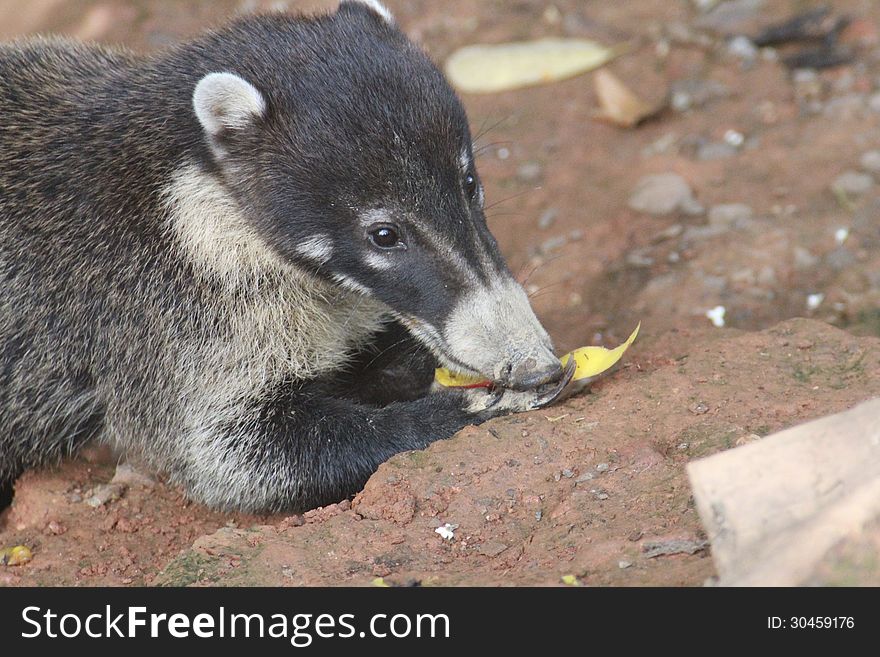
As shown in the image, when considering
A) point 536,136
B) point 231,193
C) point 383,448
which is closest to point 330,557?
point 383,448

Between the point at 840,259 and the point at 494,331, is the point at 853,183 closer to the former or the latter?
the point at 840,259

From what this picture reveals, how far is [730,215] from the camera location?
7.31 metres

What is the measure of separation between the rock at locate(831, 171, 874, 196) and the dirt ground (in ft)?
0.06

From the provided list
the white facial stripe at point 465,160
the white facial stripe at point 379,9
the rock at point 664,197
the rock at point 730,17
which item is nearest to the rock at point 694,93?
the rock at point 730,17

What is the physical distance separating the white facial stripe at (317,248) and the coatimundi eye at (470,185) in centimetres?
71

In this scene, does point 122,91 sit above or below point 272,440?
above

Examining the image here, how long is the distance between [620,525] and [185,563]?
171cm

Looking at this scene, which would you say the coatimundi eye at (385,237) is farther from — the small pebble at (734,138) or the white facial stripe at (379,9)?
the small pebble at (734,138)

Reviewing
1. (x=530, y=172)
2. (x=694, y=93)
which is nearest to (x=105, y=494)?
(x=530, y=172)

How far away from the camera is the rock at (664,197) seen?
24.9 ft

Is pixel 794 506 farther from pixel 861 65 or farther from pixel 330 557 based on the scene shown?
pixel 861 65

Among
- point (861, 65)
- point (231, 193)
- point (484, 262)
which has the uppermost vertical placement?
point (231, 193)

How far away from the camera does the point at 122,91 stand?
5426mm

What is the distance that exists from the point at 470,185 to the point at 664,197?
119 inches
